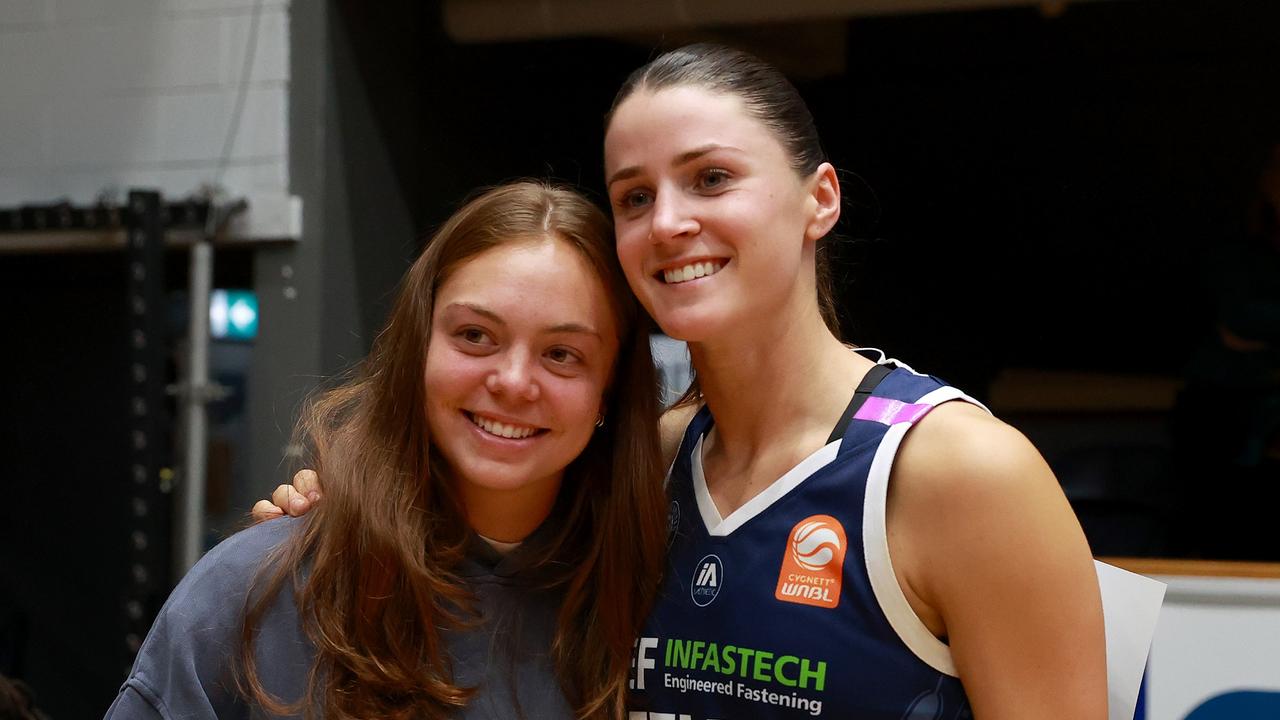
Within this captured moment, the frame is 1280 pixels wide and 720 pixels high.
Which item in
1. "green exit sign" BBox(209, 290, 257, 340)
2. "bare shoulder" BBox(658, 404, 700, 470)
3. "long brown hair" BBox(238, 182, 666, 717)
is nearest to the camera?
"long brown hair" BBox(238, 182, 666, 717)

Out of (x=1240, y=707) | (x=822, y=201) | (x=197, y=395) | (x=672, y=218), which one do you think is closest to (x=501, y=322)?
(x=672, y=218)

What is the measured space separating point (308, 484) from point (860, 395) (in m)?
0.79

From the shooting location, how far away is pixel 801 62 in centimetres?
471

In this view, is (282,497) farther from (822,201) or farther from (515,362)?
(822,201)

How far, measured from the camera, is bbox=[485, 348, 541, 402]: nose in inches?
66.0

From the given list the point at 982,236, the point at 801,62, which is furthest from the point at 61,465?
the point at 982,236

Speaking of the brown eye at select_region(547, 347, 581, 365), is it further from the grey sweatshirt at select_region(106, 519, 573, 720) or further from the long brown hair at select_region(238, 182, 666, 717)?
the grey sweatshirt at select_region(106, 519, 573, 720)

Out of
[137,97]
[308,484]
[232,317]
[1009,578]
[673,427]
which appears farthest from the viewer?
[232,317]

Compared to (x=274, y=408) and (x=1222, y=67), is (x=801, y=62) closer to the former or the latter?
(x=1222, y=67)

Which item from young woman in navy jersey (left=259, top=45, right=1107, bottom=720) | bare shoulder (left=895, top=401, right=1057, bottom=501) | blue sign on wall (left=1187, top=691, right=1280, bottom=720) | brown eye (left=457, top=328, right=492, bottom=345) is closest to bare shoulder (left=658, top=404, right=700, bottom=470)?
young woman in navy jersey (left=259, top=45, right=1107, bottom=720)

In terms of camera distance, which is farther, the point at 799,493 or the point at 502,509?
the point at 502,509

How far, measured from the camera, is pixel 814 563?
1.62 m

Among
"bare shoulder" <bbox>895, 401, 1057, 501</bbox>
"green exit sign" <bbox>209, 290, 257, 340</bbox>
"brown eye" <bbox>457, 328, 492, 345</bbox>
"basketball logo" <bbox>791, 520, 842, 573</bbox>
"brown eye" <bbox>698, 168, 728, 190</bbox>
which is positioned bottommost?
"basketball logo" <bbox>791, 520, 842, 573</bbox>

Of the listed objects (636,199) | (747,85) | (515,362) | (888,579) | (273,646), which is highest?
(747,85)
